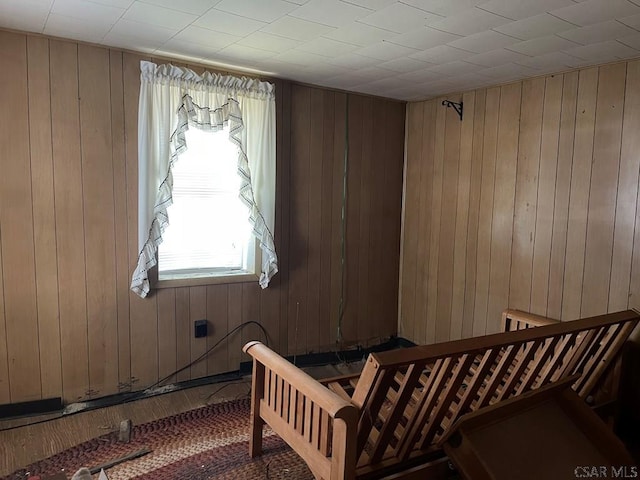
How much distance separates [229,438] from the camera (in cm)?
260

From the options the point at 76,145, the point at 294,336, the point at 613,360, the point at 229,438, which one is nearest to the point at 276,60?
the point at 76,145

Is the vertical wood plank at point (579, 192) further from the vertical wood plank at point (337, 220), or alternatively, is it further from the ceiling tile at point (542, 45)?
the vertical wood plank at point (337, 220)

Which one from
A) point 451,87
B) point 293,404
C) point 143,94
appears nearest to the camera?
point 293,404

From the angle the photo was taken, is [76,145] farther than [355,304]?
No

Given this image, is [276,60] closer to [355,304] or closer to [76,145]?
[76,145]

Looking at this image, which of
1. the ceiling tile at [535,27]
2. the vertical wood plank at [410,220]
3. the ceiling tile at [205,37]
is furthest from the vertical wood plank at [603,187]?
the ceiling tile at [205,37]

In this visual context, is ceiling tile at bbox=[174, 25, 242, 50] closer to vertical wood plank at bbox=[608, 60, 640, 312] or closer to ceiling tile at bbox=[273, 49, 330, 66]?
ceiling tile at bbox=[273, 49, 330, 66]

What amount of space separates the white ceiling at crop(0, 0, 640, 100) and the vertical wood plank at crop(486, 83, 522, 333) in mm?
269

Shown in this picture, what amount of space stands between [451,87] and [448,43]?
3.40 feet

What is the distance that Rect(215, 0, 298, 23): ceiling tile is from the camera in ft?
6.72

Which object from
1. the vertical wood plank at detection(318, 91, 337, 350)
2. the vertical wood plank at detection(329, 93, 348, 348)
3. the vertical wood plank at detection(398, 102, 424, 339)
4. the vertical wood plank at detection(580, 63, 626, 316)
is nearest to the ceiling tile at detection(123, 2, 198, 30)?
the vertical wood plank at detection(318, 91, 337, 350)

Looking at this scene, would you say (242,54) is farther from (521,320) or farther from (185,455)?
(521,320)

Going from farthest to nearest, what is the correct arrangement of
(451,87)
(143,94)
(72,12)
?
(451,87)
(143,94)
(72,12)

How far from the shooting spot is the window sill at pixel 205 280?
3095 millimetres
